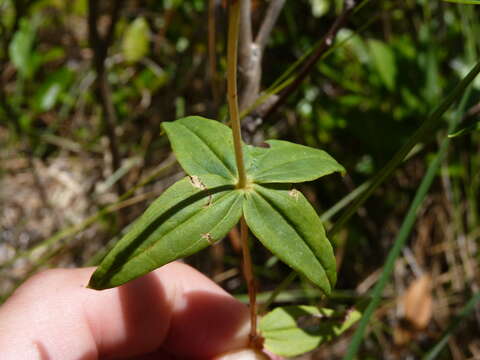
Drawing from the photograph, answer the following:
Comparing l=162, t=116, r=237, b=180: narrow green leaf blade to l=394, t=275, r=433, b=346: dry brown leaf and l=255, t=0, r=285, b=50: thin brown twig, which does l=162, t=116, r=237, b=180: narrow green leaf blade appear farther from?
l=394, t=275, r=433, b=346: dry brown leaf

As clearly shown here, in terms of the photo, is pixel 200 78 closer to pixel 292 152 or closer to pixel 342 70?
pixel 342 70

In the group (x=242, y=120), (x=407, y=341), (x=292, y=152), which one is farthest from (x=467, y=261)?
(x=292, y=152)

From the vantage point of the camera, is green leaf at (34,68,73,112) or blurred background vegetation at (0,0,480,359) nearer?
blurred background vegetation at (0,0,480,359)

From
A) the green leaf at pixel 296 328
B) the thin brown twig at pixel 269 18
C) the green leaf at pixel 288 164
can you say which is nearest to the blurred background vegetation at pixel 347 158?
the thin brown twig at pixel 269 18

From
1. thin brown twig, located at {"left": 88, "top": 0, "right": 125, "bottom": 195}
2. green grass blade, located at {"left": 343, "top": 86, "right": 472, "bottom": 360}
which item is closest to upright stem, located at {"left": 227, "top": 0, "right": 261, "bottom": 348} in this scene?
green grass blade, located at {"left": 343, "top": 86, "right": 472, "bottom": 360}

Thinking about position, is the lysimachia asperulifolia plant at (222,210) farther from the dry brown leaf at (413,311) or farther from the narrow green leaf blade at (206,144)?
the dry brown leaf at (413,311)

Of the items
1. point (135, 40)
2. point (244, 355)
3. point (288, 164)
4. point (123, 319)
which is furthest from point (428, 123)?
point (135, 40)
